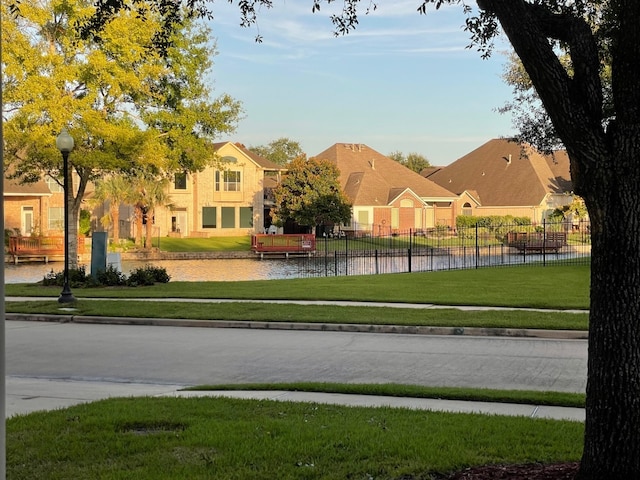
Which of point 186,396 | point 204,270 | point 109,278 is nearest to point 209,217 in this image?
point 204,270

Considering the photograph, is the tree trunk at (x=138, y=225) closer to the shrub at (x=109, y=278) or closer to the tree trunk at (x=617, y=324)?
the shrub at (x=109, y=278)

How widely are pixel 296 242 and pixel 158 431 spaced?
44898 millimetres

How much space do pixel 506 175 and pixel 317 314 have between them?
5736 centimetres

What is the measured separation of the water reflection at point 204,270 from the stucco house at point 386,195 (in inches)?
753

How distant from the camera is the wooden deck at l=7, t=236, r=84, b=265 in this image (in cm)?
4509

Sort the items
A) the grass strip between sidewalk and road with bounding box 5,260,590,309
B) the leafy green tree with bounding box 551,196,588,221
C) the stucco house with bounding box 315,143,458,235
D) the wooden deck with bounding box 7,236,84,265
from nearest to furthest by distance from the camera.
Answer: the grass strip between sidewalk and road with bounding box 5,260,590,309
the wooden deck with bounding box 7,236,84,265
the leafy green tree with bounding box 551,196,588,221
the stucco house with bounding box 315,143,458,235

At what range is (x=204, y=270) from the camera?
1517 inches

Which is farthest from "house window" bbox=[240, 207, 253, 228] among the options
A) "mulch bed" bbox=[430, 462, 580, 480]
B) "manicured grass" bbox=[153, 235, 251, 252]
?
"mulch bed" bbox=[430, 462, 580, 480]

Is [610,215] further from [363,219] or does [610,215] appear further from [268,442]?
[363,219]

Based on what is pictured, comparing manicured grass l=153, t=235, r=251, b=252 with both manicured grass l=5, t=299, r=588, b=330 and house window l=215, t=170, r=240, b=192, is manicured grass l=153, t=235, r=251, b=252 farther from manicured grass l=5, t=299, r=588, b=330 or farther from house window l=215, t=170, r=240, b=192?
manicured grass l=5, t=299, r=588, b=330

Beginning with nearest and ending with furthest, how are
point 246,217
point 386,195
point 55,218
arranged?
point 55,218 → point 386,195 → point 246,217

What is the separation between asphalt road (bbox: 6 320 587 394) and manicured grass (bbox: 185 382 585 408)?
0.89 m

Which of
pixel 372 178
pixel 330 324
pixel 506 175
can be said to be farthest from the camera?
pixel 506 175

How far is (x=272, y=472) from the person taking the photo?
16.0 ft
